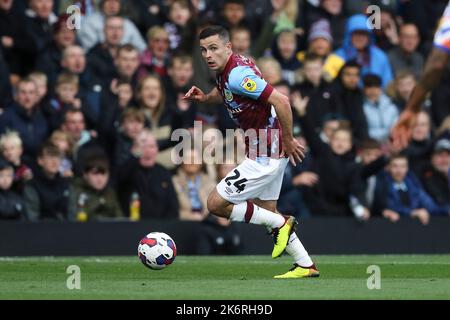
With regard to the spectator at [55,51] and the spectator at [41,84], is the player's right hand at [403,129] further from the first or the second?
the spectator at [55,51]

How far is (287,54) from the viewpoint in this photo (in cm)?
2055

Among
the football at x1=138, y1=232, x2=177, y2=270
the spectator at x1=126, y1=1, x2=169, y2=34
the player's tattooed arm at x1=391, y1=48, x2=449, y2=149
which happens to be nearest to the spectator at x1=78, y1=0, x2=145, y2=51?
the spectator at x1=126, y1=1, x2=169, y2=34

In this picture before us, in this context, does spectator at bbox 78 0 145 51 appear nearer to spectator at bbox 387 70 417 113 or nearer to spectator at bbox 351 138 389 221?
spectator at bbox 351 138 389 221

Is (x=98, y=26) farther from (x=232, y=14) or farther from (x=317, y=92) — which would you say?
(x=317, y=92)

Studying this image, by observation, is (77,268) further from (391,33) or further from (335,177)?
(391,33)

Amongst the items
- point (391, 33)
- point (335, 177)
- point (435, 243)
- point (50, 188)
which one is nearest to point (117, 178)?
point (50, 188)

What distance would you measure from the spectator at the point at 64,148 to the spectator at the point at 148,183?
75 cm

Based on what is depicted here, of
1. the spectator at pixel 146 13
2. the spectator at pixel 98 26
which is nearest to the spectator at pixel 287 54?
the spectator at pixel 146 13

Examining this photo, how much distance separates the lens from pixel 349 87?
20109 mm

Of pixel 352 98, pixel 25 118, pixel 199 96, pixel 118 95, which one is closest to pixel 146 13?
pixel 118 95

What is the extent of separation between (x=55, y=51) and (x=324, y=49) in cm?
442

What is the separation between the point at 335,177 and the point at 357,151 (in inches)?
34.0

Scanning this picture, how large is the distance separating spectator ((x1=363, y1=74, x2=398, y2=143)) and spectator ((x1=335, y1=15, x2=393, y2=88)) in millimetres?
747

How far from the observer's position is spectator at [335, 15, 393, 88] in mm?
20938
